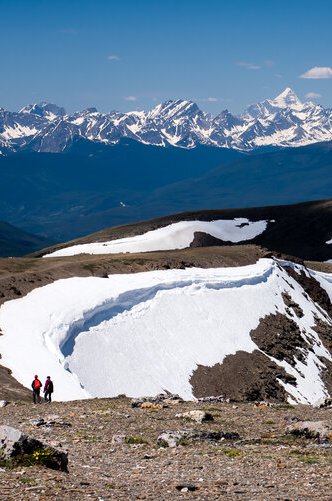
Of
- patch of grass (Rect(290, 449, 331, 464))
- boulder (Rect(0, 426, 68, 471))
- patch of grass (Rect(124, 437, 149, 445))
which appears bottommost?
patch of grass (Rect(124, 437, 149, 445))

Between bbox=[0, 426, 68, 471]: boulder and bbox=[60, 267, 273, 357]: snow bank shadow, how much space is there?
4352cm

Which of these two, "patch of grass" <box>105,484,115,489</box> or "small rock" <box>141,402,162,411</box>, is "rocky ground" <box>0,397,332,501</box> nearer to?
"patch of grass" <box>105,484,115,489</box>

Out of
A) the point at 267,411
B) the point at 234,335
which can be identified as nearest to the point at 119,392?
the point at 234,335

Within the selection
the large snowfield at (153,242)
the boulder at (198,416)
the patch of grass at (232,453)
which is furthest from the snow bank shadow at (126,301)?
the large snowfield at (153,242)

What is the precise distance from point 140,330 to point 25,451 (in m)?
54.3

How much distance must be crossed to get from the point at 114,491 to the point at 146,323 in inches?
2248

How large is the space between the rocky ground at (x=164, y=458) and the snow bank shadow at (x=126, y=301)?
102 feet

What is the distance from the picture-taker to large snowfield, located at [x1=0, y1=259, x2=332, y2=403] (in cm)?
5906

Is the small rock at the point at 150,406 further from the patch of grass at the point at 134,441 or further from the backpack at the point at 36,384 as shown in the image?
the patch of grass at the point at 134,441

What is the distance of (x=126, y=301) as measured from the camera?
76.0 m

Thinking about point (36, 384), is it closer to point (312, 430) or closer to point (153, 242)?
point (312, 430)

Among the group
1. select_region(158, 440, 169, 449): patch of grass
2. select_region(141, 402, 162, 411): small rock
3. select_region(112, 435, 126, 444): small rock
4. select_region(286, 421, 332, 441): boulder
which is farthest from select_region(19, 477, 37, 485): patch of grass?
select_region(141, 402, 162, 411): small rock

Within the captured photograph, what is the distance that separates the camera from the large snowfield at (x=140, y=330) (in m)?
59.1

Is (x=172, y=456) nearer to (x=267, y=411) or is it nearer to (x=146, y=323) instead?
(x=267, y=411)
